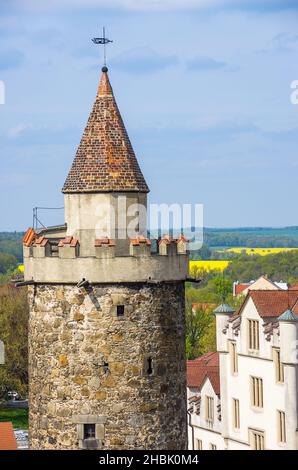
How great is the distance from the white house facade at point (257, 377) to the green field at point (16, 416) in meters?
29.2

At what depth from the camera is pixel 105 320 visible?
95.3ft

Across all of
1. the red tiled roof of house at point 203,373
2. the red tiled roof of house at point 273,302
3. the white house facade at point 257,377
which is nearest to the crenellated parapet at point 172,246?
the white house facade at point 257,377

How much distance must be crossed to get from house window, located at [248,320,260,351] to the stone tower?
26.4 metres

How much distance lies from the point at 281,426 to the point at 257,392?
8.24 ft

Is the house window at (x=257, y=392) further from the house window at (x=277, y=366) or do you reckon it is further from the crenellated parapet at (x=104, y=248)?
the crenellated parapet at (x=104, y=248)

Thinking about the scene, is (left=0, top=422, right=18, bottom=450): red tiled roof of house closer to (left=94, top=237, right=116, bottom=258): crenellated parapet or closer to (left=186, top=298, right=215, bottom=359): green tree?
(left=94, top=237, right=116, bottom=258): crenellated parapet

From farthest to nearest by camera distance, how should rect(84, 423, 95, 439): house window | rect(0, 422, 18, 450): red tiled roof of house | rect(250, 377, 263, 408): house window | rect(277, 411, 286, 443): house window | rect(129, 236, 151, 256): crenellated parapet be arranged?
1. rect(250, 377, 263, 408): house window
2. rect(277, 411, 286, 443): house window
3. rect(0, 422, 18, 450): red tiled roof of house
4. rect(129, 236, 151, 256): crenellated parapet
5. rect(84, 423, 95, 439): house window

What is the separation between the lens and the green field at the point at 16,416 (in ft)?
293

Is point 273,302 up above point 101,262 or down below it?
below

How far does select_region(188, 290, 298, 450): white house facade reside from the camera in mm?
53469

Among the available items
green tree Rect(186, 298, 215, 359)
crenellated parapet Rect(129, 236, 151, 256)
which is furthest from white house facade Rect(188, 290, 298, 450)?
green tree Rect(186, 298, 215, 359)

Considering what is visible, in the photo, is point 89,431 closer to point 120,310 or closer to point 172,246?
point 120,310

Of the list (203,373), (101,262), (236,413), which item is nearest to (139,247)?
(101,262)
